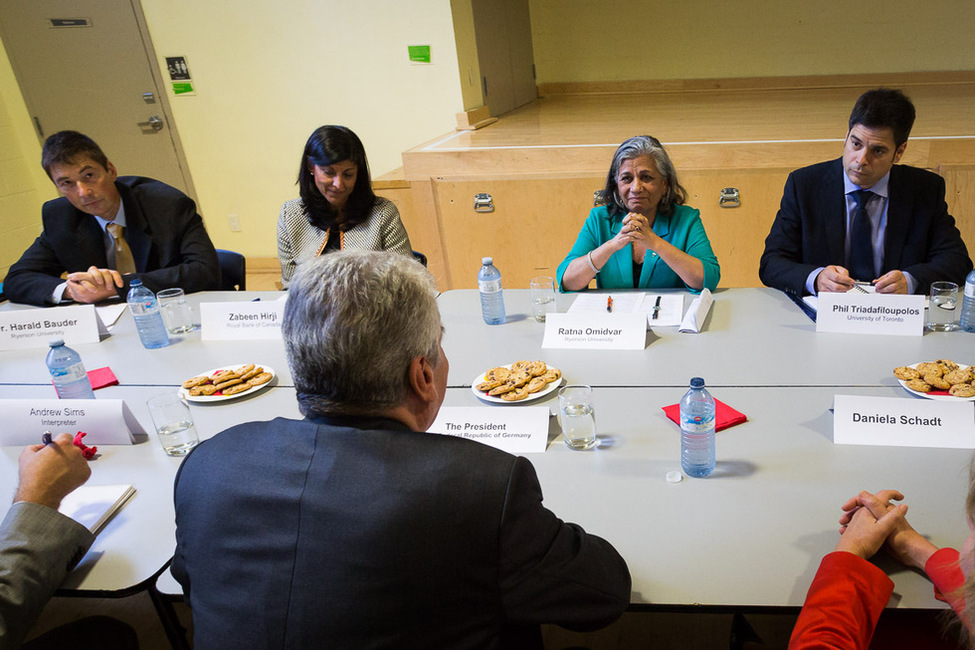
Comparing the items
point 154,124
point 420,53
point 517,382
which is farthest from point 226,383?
point 154,124

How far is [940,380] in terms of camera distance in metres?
1.50

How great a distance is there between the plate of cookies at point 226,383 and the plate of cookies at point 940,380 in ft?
5.29

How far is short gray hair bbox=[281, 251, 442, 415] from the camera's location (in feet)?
3.13

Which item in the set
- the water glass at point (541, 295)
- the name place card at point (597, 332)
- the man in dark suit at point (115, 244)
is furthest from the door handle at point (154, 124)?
the name place card at point (597, 332)

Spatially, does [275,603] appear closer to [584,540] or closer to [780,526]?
[584,540]

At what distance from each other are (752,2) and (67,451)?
214 inches

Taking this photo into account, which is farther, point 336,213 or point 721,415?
point 336,213

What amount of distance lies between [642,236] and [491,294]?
1.72 ft

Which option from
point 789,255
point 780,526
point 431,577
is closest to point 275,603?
point 431,577

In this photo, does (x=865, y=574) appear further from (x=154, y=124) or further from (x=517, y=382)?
(x=154, y=124)

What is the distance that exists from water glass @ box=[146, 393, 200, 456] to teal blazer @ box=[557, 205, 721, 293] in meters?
1.31

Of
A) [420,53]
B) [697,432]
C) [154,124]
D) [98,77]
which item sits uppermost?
[98,77]

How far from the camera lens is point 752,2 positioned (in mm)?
5102

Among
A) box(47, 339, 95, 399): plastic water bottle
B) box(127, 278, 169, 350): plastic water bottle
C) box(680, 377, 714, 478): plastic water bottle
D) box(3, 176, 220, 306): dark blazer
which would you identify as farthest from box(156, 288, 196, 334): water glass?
box(680, 377, 714, 478): plastic water bottle
